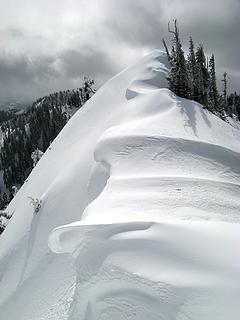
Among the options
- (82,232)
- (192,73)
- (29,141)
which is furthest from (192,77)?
(29,141)

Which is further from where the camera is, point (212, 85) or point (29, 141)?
point (29, 141)

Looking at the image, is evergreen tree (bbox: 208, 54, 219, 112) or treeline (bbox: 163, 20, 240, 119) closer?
treeline (bbox: 163, 20, 240, 119)

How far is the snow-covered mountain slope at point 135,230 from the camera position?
800 centimetres

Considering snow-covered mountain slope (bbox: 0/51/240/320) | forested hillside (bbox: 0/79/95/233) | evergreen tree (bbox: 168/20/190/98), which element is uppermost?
evergreen tree (bbox: 168/20/190/98)

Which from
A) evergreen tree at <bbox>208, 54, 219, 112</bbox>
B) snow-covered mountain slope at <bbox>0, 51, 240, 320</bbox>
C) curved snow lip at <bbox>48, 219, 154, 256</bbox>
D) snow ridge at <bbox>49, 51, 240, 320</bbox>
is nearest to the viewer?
snow ridge at <bbox>49, 51, 240, 320</bbox>

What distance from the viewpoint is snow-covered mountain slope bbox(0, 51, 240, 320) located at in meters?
8.00

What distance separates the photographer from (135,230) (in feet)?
31.5

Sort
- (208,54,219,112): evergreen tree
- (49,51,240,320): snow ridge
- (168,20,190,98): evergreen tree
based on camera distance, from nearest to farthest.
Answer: (49,51,240,320): snow ridge < (168,20,190,98): evergreen tree < (208,54,219,112): evergreen tree

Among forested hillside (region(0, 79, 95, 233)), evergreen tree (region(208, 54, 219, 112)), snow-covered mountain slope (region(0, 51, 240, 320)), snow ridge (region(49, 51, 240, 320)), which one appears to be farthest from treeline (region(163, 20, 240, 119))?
forested hillside (region(0, 79, 95, 233))

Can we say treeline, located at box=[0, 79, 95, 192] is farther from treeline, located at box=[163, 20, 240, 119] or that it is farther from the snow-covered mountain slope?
the snow-covered mountain slope

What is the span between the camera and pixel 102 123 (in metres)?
27.1

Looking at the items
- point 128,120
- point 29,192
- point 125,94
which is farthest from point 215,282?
point 125,94

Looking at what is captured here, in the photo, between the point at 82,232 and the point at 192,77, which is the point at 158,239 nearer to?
the point at 82,232

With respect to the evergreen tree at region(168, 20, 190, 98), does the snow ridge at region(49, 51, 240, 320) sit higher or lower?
lower
